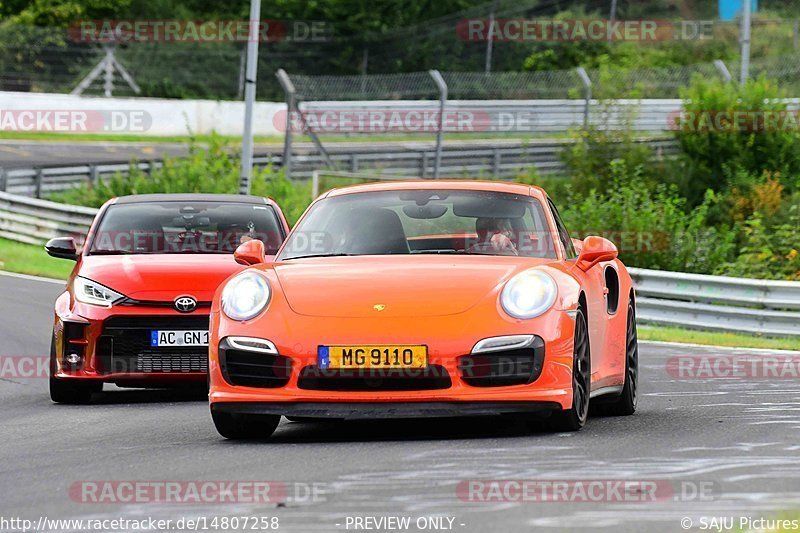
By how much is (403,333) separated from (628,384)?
261 centimetres

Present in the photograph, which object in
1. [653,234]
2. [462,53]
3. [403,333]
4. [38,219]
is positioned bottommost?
[38,219]

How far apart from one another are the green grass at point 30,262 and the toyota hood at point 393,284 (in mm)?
16680

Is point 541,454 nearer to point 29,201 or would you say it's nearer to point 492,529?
point 492,529

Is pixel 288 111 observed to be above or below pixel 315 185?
above

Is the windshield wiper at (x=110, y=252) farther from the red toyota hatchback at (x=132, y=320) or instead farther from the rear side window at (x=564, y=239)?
the rear side window at (x=564, y=239)

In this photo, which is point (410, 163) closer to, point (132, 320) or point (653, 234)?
point (653, 234)

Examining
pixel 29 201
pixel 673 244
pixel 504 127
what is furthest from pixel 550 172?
pixel 29 201

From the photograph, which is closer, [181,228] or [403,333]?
[403,333]

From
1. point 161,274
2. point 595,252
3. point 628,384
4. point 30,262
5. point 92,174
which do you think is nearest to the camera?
point 595,252

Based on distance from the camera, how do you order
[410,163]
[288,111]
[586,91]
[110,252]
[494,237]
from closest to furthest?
1. [494,237]
2. [110,252]
3. [288,111]
4. [586,91]
5. [410,163]

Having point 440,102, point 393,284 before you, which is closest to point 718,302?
point 440,102

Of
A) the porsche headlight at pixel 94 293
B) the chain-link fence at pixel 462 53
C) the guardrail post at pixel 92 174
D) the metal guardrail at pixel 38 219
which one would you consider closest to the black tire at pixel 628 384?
the porsche headlight at pixel 94 293

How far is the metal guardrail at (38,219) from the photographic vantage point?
28.6 m

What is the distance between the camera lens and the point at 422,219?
9273mm
